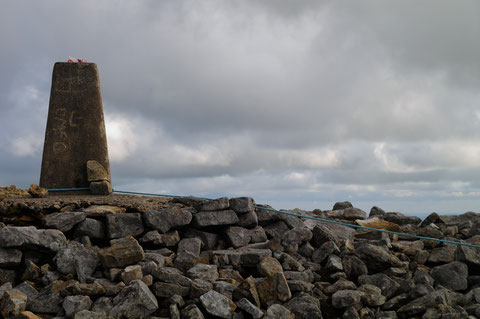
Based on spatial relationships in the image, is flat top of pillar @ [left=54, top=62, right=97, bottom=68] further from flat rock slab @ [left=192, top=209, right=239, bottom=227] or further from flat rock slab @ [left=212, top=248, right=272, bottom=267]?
flat rock slab @ [left=212, top=248, right=272, bottom=267]

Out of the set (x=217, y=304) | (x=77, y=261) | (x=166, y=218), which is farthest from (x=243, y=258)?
(x=77, y=261)

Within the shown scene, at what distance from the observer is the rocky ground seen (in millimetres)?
6023

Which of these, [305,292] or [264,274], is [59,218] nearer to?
[264,274]

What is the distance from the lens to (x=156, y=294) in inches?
242

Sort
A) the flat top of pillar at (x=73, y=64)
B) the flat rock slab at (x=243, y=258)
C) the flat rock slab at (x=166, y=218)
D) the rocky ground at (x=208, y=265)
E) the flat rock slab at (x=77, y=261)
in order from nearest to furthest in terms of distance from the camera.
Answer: the rocky ground at (x=208, y=265) < the flat rock slab at (x=77, y=261) < the flat rock slab at (x=243, y=258) < the flat rock slab at (x=166, y=218) < the flat top of pillar at (x=73, y=64)

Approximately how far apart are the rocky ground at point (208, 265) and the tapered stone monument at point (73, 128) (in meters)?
0.95

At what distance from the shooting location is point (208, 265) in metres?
6.98

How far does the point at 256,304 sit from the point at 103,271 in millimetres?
2531

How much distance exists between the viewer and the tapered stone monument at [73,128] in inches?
396

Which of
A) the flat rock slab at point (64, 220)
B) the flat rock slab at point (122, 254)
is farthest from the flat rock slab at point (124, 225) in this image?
the flat rock slab at point (122, 254)

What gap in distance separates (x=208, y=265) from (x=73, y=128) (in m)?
5.31

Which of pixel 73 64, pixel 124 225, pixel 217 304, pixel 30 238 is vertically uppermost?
pixel 73 64

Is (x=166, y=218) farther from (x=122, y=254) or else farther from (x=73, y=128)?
(x=73, y=128)

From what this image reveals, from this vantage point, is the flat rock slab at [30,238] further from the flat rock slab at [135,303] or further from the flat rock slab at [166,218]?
the flat rock slab at [135,303]
